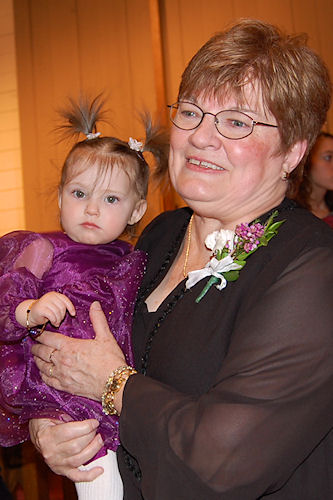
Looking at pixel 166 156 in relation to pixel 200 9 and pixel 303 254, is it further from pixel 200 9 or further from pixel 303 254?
pixel 200 9

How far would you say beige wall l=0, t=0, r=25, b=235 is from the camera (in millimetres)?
6535

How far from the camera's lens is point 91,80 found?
6.30 meters

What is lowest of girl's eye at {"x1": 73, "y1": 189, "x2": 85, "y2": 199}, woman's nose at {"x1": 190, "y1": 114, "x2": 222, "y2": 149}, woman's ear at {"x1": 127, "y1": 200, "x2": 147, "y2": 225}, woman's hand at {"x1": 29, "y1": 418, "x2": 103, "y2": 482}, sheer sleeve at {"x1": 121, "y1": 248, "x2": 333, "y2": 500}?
woman's hand at {"x1": 29, "y1": 418, "x2": 103, "y2": 482}

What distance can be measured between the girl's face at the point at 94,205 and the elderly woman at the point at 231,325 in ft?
0.66

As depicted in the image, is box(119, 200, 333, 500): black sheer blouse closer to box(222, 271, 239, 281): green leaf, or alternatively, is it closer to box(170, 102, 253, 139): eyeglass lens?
box(222, 271, 239, 281): green leaf

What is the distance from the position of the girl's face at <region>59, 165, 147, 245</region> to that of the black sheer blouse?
610mm

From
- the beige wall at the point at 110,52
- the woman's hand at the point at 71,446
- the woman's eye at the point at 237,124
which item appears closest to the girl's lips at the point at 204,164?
the woman's eye at the point at 237,124

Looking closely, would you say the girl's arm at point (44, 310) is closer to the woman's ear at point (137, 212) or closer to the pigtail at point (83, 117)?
the woman's ear at point (137, 212)

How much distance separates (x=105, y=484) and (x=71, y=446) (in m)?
0.16

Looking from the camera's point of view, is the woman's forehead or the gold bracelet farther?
the woman's forehead

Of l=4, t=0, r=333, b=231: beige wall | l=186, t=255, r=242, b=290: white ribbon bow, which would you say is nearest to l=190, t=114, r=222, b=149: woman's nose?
l=186, t=255, r=242, b=290: white ribbon bow

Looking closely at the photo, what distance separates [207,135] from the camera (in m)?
1.83

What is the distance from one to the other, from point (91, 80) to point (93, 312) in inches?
190

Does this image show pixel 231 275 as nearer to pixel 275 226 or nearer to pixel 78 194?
pixel 275 226
